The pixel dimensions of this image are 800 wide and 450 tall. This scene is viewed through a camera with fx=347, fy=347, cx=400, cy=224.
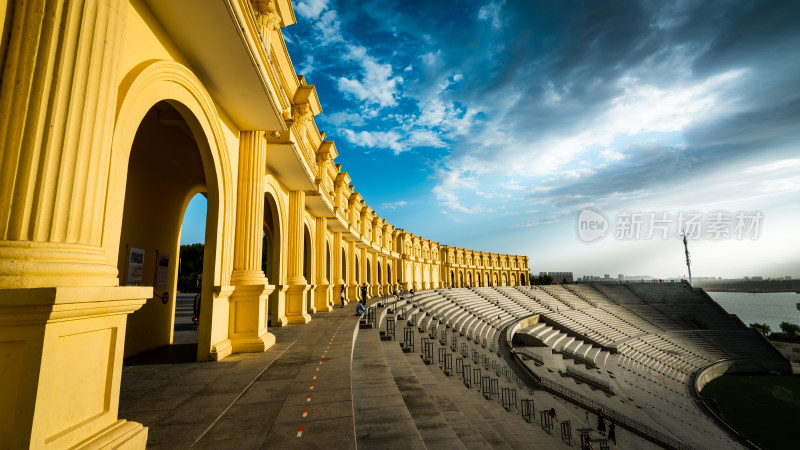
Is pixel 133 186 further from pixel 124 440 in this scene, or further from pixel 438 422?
pixel 438 422

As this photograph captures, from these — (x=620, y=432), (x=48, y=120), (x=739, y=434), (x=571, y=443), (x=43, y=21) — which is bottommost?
(x=739, y=434)

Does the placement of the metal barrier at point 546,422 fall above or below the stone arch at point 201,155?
below

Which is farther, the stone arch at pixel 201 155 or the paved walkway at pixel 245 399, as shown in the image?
the stone arch at pixel 201 155

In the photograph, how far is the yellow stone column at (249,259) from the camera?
7.48 meters

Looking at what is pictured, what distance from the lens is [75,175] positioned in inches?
109

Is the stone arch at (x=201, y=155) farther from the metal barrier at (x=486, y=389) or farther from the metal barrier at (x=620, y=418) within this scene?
the metal barrier at (x=620, y=418)

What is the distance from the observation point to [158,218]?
8625 mm

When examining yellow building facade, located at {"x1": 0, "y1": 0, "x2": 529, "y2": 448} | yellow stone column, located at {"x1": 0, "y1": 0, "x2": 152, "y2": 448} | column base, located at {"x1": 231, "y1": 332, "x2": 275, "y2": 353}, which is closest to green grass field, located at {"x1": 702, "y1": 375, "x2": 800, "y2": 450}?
column base, located at {"x1": 231, "y1": 332, "x2": 275, "y2": 353}

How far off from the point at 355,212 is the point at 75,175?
72.0 feet

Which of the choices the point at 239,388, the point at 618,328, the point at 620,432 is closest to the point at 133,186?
the point at 239,388

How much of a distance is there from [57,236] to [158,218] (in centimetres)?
686

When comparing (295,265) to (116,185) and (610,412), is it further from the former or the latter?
(610,412)

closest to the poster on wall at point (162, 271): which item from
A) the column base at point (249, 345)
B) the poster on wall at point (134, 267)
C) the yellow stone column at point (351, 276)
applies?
the poster on wall at point (134, 267)

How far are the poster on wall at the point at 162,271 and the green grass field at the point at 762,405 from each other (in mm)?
24520
